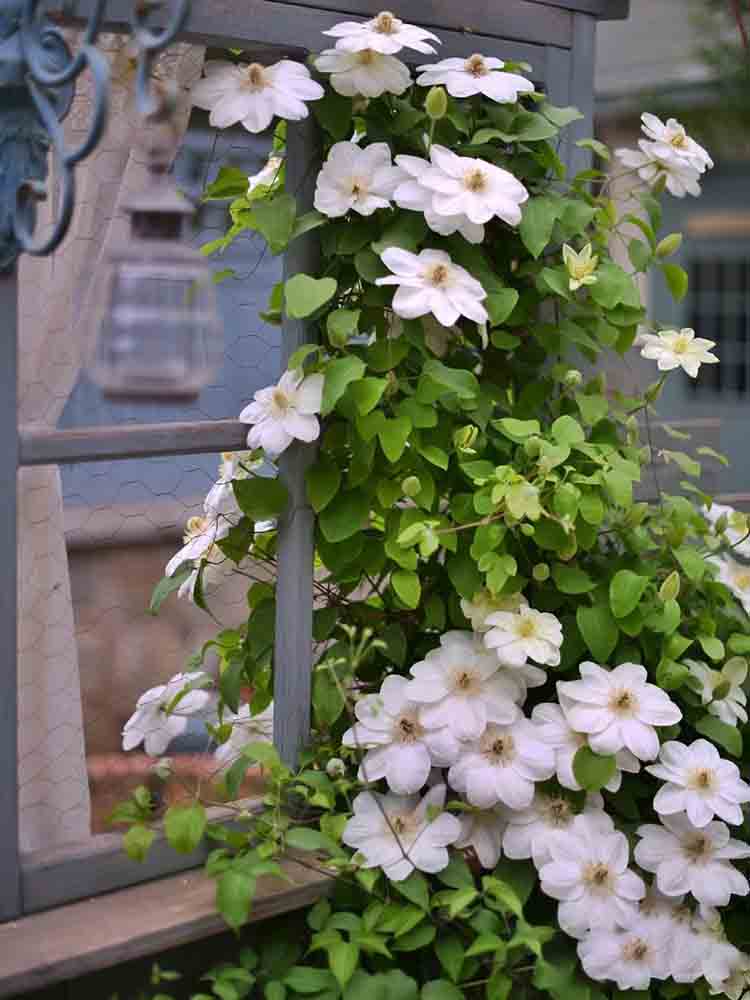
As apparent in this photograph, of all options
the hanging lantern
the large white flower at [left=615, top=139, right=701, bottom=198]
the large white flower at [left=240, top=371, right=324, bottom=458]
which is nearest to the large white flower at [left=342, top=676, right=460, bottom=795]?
the large white flower at [left=240, top=371, right=324, bottom=458]

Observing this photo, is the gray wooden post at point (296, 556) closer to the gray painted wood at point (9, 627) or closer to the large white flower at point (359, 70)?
the large white flower at point (359, 70)

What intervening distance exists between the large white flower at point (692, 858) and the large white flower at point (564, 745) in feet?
0.35

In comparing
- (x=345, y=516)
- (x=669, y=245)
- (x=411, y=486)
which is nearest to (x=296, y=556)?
(x=345, y=516)

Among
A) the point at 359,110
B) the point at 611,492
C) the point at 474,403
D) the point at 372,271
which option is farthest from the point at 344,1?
the point at 611,492

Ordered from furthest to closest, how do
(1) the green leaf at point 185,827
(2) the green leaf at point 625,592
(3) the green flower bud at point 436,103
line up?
(2) the green leaf at point 625,592 < (3) the green flower bud at point 436,103 < (1) the green leaf at point 185,827

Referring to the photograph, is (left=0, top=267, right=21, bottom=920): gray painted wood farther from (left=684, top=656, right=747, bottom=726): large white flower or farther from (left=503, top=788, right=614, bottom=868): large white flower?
(left=684, top=656, right=747, bottom=726): large white flower

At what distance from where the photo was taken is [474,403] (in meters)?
2.03

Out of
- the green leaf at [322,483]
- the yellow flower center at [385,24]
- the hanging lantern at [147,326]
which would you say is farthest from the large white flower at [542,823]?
the yellow flower center at [385,24]

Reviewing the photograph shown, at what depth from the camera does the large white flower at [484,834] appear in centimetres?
198

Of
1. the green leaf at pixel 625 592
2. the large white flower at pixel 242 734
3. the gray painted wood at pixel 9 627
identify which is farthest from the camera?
the large white flower at pixel 242 734

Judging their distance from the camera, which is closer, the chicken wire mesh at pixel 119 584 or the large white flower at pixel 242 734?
the chicken wire mesh at pixel 119 584

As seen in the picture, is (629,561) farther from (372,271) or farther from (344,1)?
(344,1)

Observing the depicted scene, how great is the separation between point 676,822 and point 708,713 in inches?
7.8

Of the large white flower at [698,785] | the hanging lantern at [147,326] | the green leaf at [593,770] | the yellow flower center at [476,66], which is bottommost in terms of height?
the large white flower at [698,785]
